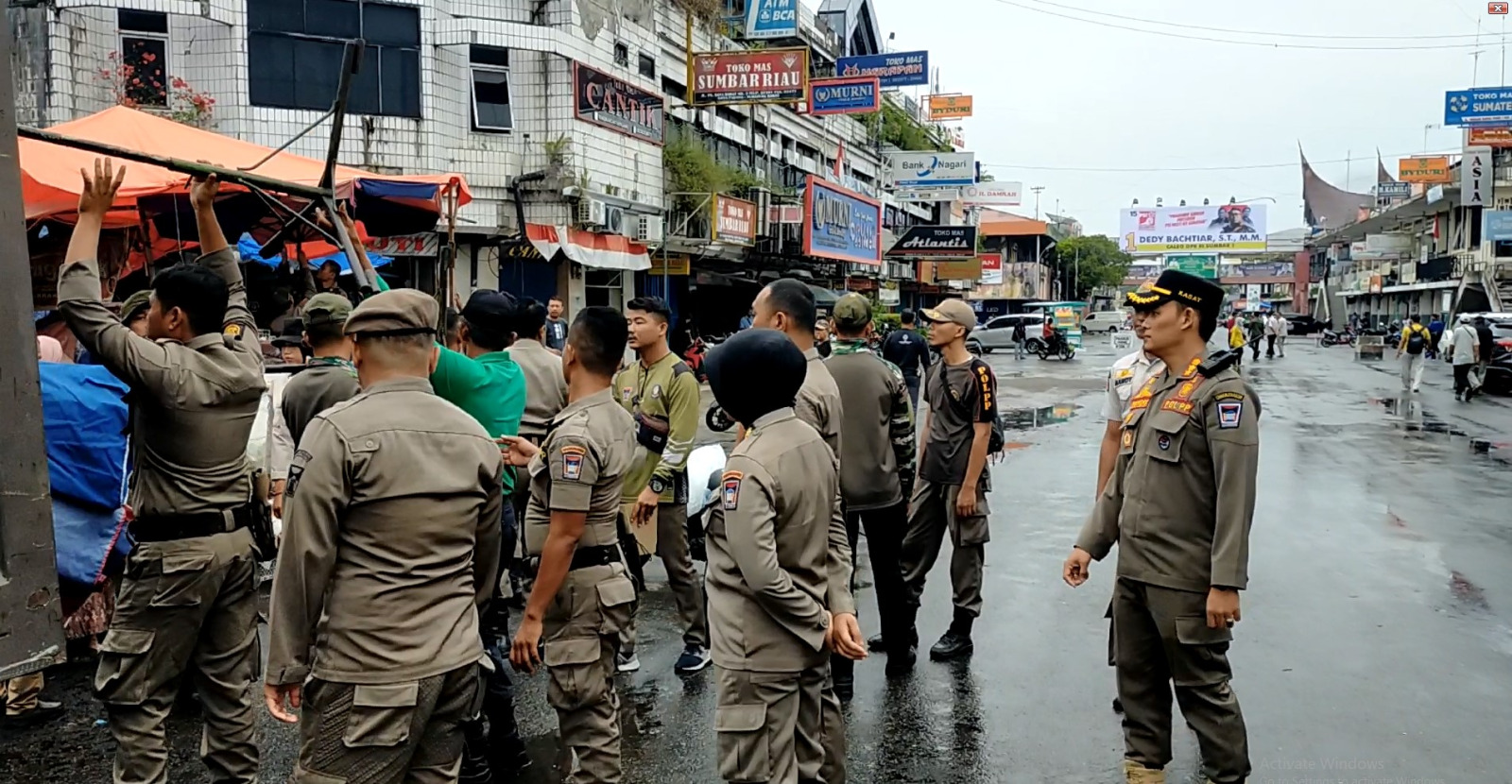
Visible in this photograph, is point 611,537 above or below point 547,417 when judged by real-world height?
below

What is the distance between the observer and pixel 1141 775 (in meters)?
3.94

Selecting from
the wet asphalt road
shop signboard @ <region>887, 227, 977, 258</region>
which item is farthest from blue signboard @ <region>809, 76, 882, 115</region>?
the wet asphalt road

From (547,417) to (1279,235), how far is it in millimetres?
130624

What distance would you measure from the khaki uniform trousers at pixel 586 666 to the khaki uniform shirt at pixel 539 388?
130 centimetres

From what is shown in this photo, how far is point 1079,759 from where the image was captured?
4410mm

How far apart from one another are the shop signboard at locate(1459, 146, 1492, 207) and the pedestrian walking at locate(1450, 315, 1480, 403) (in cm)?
2533

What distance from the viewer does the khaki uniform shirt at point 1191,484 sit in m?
3.59

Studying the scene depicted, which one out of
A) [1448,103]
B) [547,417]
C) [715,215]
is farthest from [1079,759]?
[1448,103]

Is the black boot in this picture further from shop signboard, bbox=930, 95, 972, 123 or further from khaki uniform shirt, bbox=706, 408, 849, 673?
shop signboard, bbox=930, 95, 972, 123

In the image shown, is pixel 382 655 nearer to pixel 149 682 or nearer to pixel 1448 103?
pixel 149 682

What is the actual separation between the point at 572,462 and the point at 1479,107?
31491 millimetres

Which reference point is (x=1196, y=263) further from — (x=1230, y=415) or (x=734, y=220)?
(x=1230, y=415)

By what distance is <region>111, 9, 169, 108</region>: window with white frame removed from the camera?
48.4 ft

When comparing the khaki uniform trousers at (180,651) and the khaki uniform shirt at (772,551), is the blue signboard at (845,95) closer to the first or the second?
the khaki uniform trousers at (180,651)
